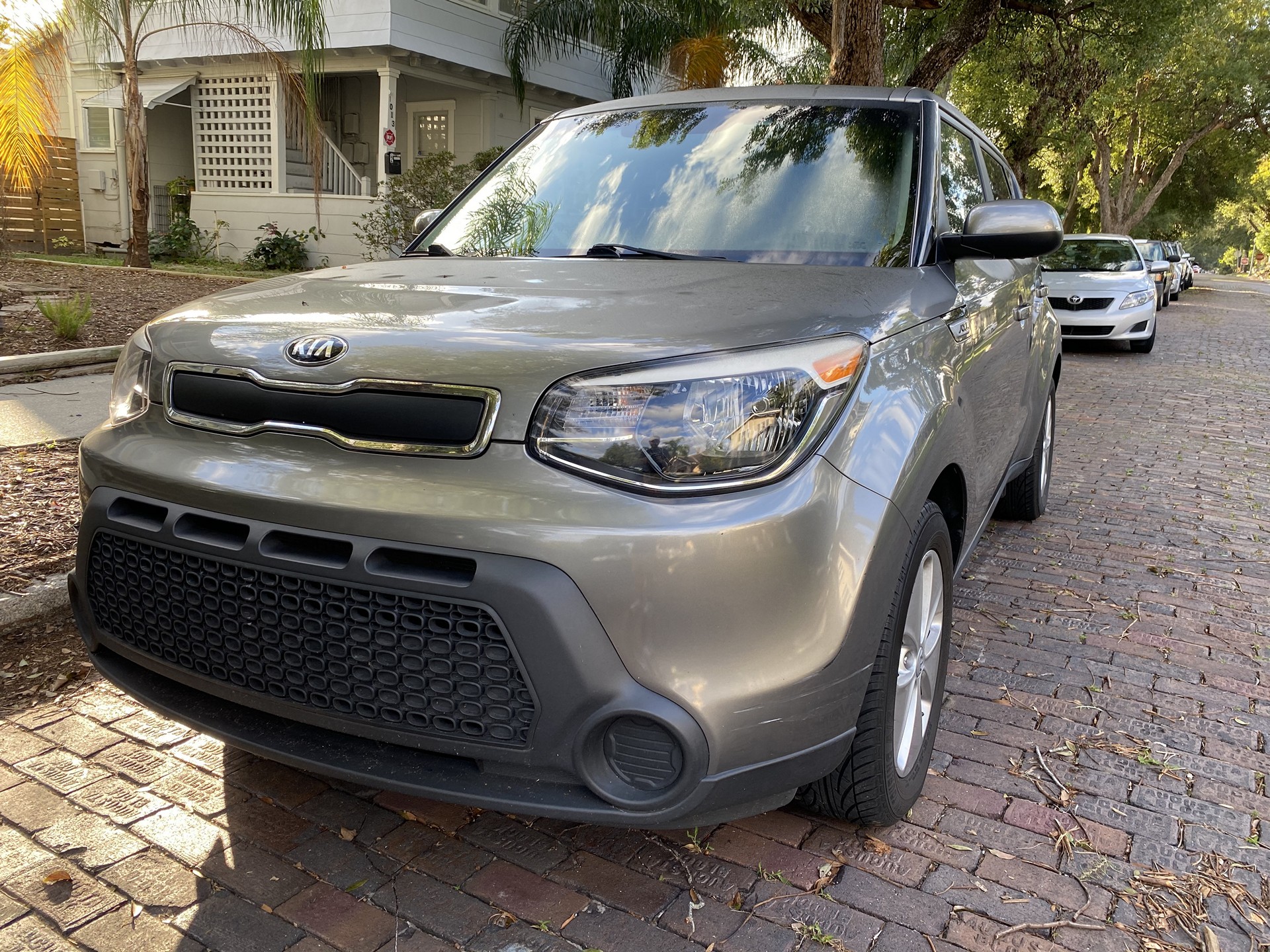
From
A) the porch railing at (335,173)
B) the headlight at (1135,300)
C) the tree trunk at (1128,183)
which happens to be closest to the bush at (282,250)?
the porch railing at (335,173)

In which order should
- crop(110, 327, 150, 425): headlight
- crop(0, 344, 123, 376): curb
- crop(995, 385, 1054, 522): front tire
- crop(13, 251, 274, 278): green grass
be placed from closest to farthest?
1. crop(110, 327, 150, 425): headlight
2. crop(995, 385, 1054, 522): front tire
3. crop(0, 344, 123, 376): curb
4. crop(13, 251, 274, 278): green grass

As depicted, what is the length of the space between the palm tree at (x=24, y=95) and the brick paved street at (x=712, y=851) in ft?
32.7

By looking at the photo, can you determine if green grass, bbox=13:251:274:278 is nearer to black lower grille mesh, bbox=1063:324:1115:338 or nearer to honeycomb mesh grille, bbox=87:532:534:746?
black lower grille mesh, bbox=1063:324:1115:338

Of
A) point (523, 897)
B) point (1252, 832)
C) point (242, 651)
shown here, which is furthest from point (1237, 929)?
point (242, 651)

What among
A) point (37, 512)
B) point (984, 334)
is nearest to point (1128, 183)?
point (984, 334)

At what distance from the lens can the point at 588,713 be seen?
1806 millimetres

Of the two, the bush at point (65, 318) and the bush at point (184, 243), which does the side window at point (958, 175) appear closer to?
the bush at point (65, 318)

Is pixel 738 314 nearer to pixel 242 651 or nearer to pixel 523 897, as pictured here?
pixel 242 651

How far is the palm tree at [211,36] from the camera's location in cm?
1334

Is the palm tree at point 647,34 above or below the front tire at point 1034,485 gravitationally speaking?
above

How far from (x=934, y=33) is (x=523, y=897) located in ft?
49.7

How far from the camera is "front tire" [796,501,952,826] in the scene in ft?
7.17

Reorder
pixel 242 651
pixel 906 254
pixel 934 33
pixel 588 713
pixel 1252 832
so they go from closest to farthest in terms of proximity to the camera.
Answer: pixel 588 713
pixel 242 651
pixel 1252 832
pixel 906 254
pixel 934 33

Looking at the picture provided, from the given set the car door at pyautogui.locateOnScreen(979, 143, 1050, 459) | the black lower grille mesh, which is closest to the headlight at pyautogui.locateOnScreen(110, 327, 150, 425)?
the car door at pyautogui.locateOnScreen(979, 143, 1050, 459)
